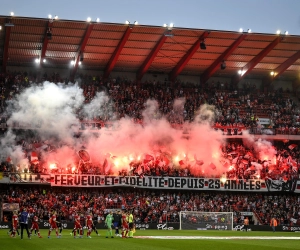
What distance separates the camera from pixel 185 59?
60125 mm

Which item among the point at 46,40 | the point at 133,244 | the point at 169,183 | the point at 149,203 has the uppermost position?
the point at 46,40

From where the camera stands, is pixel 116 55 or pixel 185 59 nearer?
→ pixel 116 55

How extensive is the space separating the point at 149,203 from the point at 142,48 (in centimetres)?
1583

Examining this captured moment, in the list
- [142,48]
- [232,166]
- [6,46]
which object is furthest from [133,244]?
[142,48]

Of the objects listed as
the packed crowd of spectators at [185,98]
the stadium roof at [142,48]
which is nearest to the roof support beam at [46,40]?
the stadium roof at [142,48]

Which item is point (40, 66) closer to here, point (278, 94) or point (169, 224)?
point (169, 224)

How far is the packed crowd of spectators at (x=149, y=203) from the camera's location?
50281 millimetres

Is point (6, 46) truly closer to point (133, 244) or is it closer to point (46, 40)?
point (46, 40)

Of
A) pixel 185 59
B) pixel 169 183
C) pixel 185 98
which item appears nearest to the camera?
pixel 169 183

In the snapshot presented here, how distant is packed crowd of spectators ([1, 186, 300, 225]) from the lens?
1980 inches

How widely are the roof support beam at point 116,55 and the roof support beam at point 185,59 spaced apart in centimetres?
721

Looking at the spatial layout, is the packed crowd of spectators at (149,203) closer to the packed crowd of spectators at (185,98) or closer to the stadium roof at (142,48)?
the packed crowd of spectators at (185,98)

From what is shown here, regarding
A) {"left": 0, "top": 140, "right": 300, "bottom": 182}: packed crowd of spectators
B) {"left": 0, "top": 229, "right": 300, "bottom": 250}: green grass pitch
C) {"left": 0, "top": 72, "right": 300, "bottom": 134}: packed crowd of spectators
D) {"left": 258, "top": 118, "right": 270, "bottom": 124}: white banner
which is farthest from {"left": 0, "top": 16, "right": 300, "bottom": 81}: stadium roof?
{"left": 0, "top": 229, "right": 300, "bottom": 250}: green grass pitch

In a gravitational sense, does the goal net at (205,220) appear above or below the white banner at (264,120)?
below
